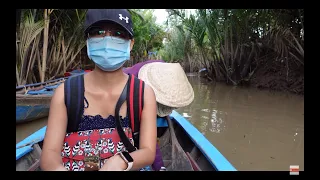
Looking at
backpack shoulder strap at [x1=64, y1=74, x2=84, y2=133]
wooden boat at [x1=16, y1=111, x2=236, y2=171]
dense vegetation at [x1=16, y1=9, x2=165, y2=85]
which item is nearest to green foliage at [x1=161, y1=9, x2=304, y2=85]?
dense vegetation at [x1=16, y1=9, x2=165, y2=85]

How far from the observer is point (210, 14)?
37.8 ft

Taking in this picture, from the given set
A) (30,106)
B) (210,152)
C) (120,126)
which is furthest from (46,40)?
(120,126)

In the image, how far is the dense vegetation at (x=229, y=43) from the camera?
7672 mm

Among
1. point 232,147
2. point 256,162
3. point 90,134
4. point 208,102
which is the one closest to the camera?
point 90,134

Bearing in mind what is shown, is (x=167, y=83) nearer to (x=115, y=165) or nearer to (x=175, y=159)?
(x=175, y=159)

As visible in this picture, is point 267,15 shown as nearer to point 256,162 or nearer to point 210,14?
point 210,14

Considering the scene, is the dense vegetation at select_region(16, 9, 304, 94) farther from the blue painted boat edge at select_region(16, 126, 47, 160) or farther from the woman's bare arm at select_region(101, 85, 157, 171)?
the woman's bare arm at select_region(101, 85, 157, 171)

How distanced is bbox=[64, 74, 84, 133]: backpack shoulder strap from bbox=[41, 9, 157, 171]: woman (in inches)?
0.8

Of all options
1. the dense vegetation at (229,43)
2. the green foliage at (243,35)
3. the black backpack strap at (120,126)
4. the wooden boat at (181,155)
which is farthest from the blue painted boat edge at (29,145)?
the green foliage at (243,35)

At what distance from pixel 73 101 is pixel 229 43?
1173 cm

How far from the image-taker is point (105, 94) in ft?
4.17

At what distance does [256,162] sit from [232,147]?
1.99ft

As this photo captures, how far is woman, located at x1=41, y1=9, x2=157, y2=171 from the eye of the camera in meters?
1.17
